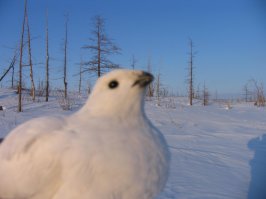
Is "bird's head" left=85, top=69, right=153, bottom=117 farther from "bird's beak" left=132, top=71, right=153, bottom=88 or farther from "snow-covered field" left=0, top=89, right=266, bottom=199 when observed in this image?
"snow-covered field" left=0, top=89, right=266, bottom=199

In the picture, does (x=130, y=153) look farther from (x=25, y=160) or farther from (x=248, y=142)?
(x=248, y=142)

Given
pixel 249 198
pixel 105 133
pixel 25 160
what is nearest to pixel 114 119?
pixel 105 133

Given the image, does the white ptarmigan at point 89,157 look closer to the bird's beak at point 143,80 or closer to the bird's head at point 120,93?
the bird's head at point 120,93

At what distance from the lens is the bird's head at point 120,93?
1.91 m

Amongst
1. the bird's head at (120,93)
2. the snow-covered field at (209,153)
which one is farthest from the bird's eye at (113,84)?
the snow-covered field at (209,153)

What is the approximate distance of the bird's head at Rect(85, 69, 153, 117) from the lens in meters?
1.91

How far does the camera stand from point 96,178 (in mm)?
1654

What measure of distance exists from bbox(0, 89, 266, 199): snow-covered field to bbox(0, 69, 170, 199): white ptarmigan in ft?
8.26

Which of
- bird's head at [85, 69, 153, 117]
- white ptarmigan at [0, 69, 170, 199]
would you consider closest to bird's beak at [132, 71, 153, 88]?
bird's head at [85, 69, 153, 117]

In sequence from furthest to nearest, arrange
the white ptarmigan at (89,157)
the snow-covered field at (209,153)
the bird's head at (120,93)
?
the snow-covered field at (209,153), the bird's head at (120,93), the white ptarmigan at (89,157)

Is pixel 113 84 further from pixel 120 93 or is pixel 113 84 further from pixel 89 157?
pixel 89 157

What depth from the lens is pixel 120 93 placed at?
6.45ft

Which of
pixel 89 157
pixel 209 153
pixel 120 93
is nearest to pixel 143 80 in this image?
pixel 120 93

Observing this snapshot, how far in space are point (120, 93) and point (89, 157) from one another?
1.49 feet
